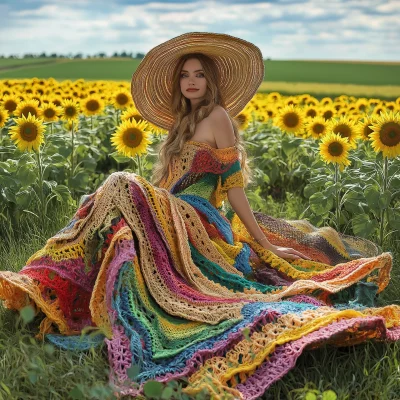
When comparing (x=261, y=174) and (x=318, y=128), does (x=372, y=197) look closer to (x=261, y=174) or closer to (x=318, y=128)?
(x=318, y=128)

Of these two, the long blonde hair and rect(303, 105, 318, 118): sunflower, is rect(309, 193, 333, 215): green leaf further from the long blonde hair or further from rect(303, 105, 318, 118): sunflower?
rect(303, 105, 318, 118): sunflower

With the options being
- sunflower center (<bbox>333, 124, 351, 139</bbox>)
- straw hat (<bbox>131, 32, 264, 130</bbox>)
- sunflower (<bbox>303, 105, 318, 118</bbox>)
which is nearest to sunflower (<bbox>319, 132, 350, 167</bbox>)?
sunflower center (<bbox>333, 124, 351, 139</bbox>)

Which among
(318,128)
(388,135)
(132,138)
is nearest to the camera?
(388,135)

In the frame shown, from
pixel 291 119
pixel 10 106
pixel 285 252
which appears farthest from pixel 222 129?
pixel 10 106

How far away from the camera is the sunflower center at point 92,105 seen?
6.46 metres

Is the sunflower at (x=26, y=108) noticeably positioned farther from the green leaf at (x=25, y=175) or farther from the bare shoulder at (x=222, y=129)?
the bare shoulder at (x=222, y=129)

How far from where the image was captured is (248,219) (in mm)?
4211

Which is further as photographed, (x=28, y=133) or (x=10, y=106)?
(x=10, y=106)

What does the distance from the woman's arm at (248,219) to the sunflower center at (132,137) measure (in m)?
0.96

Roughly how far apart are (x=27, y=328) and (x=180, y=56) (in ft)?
5.43

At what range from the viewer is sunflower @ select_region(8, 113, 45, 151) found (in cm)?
497

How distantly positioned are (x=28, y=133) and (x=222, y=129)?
146 cm

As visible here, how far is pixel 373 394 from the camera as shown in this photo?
2.95 meters

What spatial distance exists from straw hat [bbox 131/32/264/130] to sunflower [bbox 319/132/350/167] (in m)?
0.62
